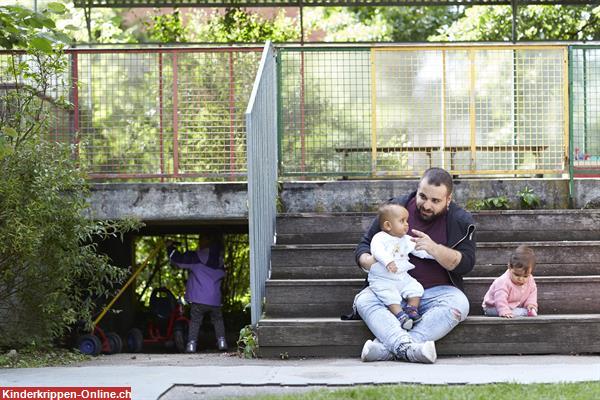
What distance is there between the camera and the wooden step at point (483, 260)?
926 centimetres

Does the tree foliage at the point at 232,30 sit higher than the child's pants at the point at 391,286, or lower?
higher

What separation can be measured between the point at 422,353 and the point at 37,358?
126 inches

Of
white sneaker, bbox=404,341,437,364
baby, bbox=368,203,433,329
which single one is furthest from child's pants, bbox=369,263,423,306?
white sneaker, bbox=404,341,437,364

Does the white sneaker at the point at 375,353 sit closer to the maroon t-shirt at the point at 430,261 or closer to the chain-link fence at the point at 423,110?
the maroon t-shirt at the point at 430,261

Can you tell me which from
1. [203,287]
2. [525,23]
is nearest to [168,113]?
[203,287]

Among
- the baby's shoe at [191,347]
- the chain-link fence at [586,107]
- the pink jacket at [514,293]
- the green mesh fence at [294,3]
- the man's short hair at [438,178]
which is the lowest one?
the baby's shoe at [191,347]

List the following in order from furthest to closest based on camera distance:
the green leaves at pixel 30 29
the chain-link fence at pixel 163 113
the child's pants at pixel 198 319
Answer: the child's pants at pixel 198 319 → the chain-link fence at pixel 163 113 → the green leaves at pixel 30 29

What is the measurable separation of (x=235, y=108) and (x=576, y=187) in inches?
136

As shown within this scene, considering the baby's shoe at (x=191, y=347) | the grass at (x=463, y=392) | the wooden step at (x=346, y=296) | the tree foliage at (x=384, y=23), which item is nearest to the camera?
the grass at (x=463, y=392)

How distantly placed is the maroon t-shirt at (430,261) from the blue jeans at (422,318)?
0.46 ft

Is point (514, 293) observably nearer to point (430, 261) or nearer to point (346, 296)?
point (430, 261)

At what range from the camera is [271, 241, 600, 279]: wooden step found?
30.4 ft

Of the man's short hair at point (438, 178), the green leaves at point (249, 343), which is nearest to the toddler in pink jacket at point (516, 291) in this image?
the man's short hair at point (438, 178)

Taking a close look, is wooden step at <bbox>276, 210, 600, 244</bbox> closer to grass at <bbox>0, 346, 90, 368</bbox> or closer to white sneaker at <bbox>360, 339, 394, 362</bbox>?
grass at <bbox>0, 346, 90, 368</bbox>
